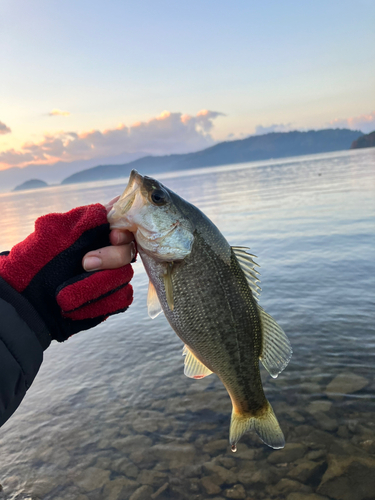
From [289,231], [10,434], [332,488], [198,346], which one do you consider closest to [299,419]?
[332,488]

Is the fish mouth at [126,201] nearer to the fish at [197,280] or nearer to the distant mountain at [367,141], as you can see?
the fish at [197,280]

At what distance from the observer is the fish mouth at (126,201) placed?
3.27m

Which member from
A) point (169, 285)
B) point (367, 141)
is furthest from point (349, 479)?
point (367, 141)

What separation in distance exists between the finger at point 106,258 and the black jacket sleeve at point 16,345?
62cm

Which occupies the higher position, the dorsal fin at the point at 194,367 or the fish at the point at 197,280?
the fish at the point at 197,280

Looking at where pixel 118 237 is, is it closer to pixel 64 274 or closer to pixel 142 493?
pixel 64 274

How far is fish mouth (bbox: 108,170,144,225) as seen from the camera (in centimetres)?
327

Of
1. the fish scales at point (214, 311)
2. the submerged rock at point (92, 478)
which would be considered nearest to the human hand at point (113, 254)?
the fish scales at point (214, 311)

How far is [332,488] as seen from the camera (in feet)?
15.2

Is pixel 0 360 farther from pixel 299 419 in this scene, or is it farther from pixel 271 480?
pixel 299 419

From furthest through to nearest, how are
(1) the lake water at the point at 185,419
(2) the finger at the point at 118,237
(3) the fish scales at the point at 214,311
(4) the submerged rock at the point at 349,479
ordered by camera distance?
(1) the lake water at the point at 185,419 < (4) the submerged rock at the point at 349,479 < (3) the fish scales at the point at 214,311 < (2) the finger at the point at 118,237

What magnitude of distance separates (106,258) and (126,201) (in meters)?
0.60

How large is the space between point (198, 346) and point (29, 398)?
591 centimetres

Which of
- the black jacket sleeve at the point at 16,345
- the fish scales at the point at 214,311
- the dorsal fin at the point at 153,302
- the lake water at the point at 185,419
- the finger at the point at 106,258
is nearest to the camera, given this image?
the black jacket sleeve at the point at 16,345
